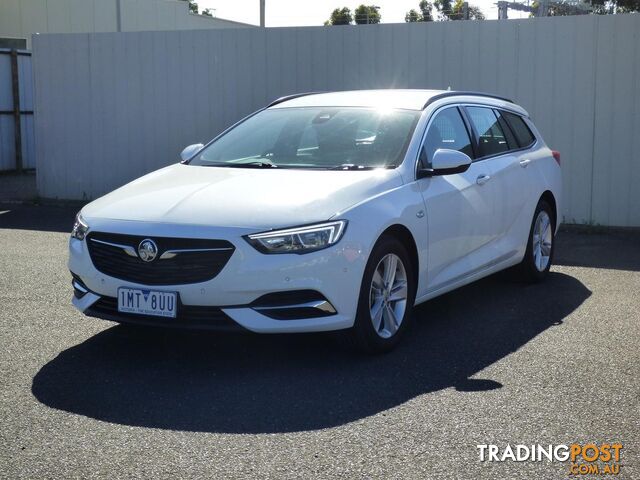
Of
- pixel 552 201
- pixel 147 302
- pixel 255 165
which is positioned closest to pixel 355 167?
pixel 255 165

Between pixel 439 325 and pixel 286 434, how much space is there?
8.57ft

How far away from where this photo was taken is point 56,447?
461 centimetres

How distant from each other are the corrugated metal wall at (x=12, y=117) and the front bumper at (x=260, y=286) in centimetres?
1451

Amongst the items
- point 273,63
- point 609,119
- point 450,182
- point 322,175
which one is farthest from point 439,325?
point 273,63

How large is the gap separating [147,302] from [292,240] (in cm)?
93

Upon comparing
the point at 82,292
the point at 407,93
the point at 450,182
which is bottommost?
the point at 82,292

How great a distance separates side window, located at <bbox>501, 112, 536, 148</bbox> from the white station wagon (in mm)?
632

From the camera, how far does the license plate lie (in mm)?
5742

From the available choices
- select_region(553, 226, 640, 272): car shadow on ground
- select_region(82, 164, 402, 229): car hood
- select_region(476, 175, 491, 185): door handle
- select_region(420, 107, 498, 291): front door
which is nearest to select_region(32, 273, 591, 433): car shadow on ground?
select_region(420, 107, 498, 291): front door

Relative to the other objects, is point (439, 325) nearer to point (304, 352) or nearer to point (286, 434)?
point (304, 352)

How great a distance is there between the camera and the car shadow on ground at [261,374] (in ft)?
16.8

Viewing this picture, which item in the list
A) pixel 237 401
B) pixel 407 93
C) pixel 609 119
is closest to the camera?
pixel 237 401

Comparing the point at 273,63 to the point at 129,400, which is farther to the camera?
the point at 273,63

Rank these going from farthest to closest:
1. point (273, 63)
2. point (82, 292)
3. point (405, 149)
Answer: point (273, 63) → point (405, 149) → point (82, 292)
